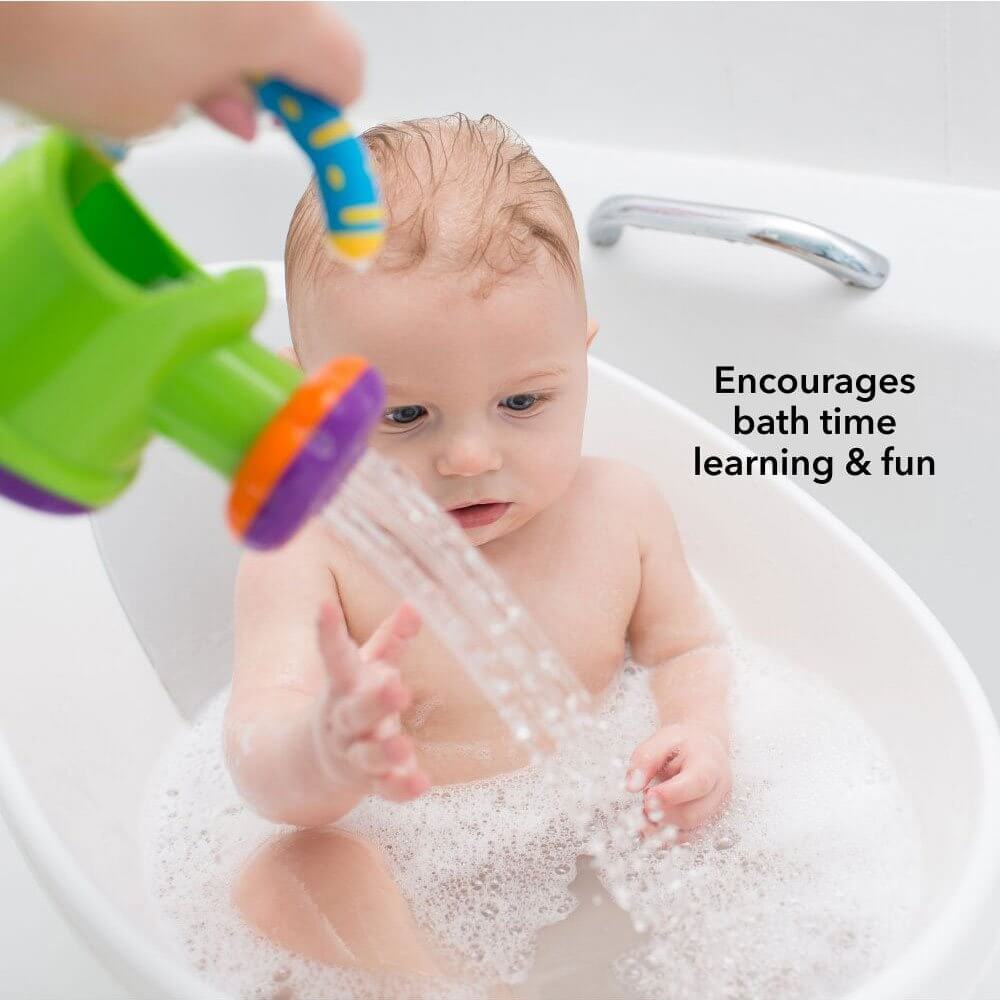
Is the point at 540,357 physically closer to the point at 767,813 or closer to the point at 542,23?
the point at 767,813

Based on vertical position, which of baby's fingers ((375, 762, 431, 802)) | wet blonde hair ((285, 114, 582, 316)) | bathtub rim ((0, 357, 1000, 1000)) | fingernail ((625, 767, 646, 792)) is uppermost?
wet blonde hair ((285, 114, 582, 316))

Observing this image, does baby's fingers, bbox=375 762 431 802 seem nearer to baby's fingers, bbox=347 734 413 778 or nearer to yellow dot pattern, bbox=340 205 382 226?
baby's fingers, bbox=347 734 413 778

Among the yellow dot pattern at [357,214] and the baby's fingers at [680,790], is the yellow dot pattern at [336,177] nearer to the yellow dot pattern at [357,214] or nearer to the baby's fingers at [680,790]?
the yellow dot pattern at [357,214]

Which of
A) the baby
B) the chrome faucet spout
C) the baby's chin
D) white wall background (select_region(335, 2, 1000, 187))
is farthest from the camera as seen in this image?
white wall background (select_region(335, 2, 1000, 187))

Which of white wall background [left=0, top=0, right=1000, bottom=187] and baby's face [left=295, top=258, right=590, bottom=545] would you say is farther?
white wall background [left=0, top=0, right=1000, bottom=187]

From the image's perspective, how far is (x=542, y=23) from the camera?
5.44ft

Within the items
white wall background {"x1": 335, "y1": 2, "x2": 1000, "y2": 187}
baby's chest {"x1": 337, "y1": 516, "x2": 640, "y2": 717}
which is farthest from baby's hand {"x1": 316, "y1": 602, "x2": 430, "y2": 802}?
white wall background {"x1": 335, "y1": 2, "x2": 1000, "y2": 187}

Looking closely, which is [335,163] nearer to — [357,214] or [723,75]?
[357,214]

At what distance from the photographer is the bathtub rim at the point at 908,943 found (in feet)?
2.27

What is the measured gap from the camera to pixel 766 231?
1279mm

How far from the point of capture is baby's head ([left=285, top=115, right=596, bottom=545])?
0.88 meters

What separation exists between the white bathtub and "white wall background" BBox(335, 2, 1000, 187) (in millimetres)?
47

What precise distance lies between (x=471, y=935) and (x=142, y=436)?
0.50 metres

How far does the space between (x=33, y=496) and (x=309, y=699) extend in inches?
16.8
